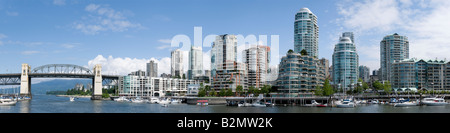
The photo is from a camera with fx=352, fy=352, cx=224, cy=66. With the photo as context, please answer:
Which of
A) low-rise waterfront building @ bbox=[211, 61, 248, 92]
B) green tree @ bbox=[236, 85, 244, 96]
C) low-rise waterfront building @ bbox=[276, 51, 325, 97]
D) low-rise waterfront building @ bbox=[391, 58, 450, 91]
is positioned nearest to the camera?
low-rise waterfront building @ bbox=[276, 51, 325, 97]

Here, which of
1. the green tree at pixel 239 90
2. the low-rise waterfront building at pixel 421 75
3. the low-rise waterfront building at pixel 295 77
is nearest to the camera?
the low-rise waterfront building at pixel 295 77

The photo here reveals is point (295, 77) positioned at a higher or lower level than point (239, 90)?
higher

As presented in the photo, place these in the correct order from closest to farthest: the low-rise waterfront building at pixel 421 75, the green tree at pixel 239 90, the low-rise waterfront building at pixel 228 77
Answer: the green tree at pixel 239 90, the low-rise waterfront building at pixel 228 77, the low-rise waterfront building at pixel 421 75

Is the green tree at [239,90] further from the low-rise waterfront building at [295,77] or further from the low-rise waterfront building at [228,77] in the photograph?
the low-rise waterfront building at [295,77]

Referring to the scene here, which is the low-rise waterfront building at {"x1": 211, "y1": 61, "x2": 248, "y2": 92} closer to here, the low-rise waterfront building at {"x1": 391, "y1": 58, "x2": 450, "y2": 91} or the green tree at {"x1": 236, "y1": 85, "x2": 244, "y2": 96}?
the green tree at {"x1": 236, "y1": 85, "x2": 244, "y2": 96}

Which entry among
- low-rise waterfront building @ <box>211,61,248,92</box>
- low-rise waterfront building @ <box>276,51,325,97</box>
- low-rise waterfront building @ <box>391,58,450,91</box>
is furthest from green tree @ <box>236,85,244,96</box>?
low-rise waterfront building @ <box>391,58,450,91</box>

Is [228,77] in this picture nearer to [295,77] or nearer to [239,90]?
[239,90]

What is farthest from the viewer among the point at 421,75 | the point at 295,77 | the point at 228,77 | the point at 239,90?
the point at 421,75

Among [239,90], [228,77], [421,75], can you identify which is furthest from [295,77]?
[421,75]

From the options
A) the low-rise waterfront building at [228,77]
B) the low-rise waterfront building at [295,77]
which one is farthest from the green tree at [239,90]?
the low-rise waterfront building at [295,77]
